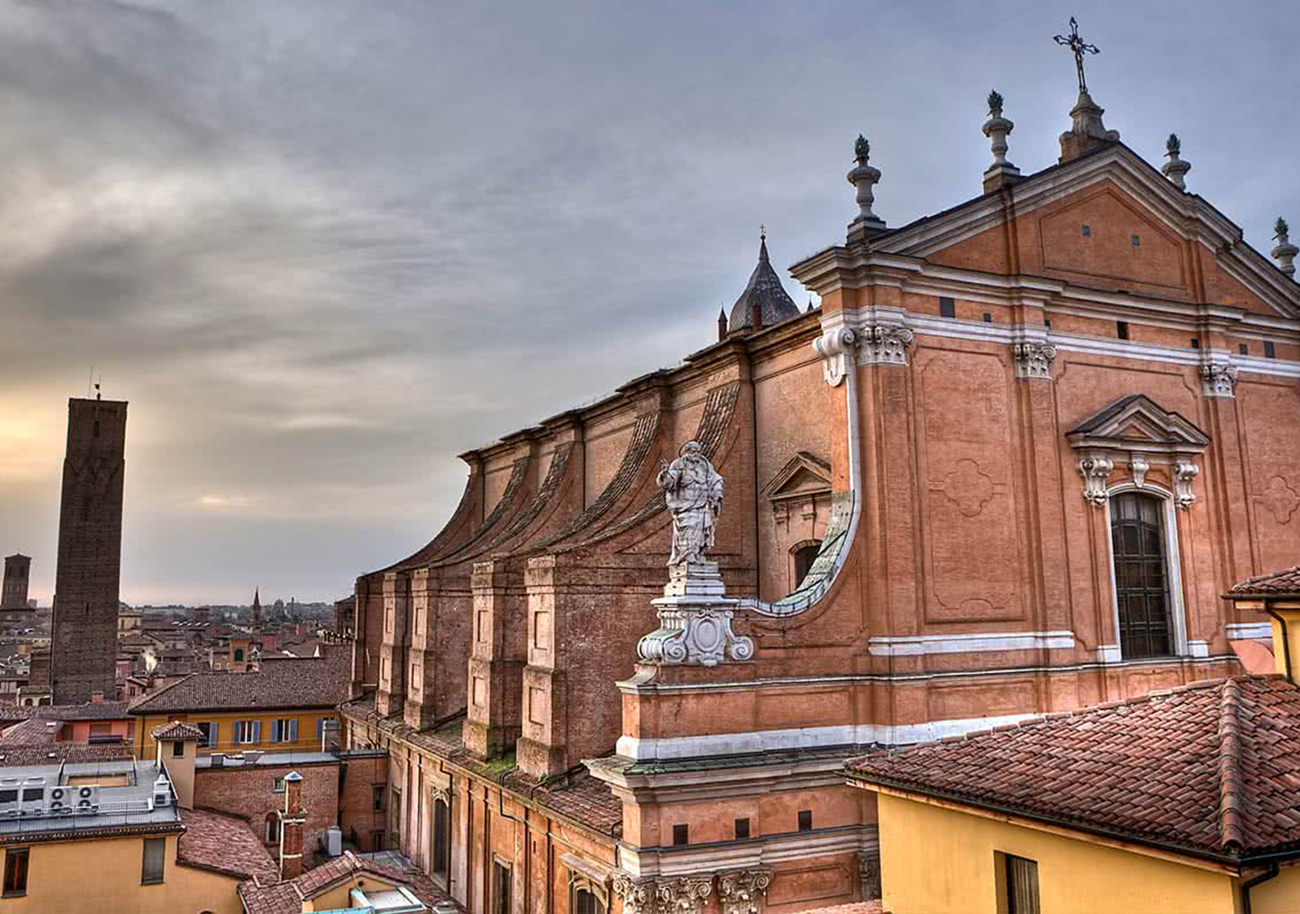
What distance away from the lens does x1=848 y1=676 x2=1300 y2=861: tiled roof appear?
6.53 metres

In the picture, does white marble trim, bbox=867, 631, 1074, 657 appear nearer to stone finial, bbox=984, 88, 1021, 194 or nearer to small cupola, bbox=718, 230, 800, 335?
stone finial, bbox=984, 88, 1021, 194

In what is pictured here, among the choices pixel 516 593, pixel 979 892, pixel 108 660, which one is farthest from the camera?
pixel 108 660

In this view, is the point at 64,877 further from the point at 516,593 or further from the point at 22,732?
the point at 22,732

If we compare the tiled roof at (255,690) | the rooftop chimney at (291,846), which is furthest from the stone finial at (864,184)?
the tiled roof at (255,690)

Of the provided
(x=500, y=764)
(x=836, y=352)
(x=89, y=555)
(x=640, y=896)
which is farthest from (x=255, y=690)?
(x=836, y=352)

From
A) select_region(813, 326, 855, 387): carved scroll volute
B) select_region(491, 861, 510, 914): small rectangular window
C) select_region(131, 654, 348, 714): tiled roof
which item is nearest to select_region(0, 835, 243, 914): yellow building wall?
select_region(491, 861, 510, 914): small rectangular window

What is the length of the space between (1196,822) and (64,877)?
22.5 m

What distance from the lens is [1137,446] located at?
55.4 ft

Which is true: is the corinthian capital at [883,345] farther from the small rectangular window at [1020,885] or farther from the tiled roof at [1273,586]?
the small rectangular window at [1020,885]

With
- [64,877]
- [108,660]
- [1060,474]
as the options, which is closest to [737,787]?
[1060,474]

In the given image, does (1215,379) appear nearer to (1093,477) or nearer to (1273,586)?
(1093,477)

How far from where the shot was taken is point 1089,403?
55.4 ft

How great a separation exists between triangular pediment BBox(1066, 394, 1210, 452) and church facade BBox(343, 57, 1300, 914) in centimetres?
5

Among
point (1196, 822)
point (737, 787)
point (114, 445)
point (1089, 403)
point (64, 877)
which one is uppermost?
point (114, 445)
